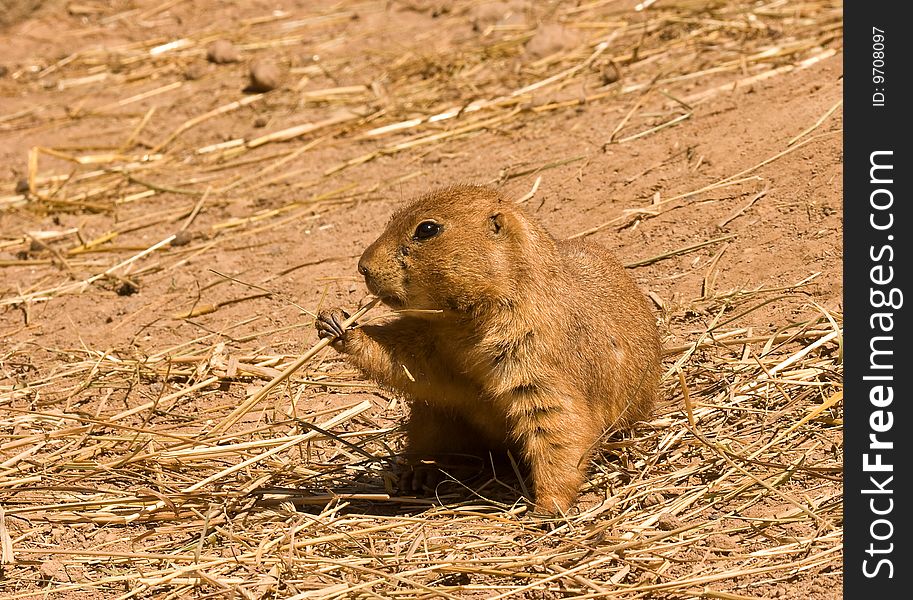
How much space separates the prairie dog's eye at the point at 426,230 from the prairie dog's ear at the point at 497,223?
8.2 inches

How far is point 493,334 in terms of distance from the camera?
167 inches

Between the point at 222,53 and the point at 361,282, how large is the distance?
490 centimetres

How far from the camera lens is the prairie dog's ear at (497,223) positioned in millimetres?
4289

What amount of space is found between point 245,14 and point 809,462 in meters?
8.90

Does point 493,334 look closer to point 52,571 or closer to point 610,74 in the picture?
point 52,571

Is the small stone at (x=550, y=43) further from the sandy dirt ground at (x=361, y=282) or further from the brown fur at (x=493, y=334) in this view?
the brown fur at (x=493, y=334)

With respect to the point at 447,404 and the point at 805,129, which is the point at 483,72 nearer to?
the point at 805,129

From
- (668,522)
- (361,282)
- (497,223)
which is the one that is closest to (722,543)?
(668,522)

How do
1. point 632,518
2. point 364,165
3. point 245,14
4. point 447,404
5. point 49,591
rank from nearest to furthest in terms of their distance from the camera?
point 49,591
point 632,518
point 447,404
point 364,165
point 245,14

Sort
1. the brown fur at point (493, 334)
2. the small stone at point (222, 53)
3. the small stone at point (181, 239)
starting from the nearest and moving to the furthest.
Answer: the brown fur at point (493, 334)
the small stone at point (181, 239)
the small stone at point (222, 53)

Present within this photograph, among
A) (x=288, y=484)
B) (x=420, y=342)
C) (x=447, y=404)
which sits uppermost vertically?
(x=420, y=342)

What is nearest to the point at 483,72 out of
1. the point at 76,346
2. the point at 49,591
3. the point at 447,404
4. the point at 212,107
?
the point at 212,107

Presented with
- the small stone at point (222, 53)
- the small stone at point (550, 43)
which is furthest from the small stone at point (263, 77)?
the small stone at point (550, 43)

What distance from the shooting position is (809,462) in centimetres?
447
